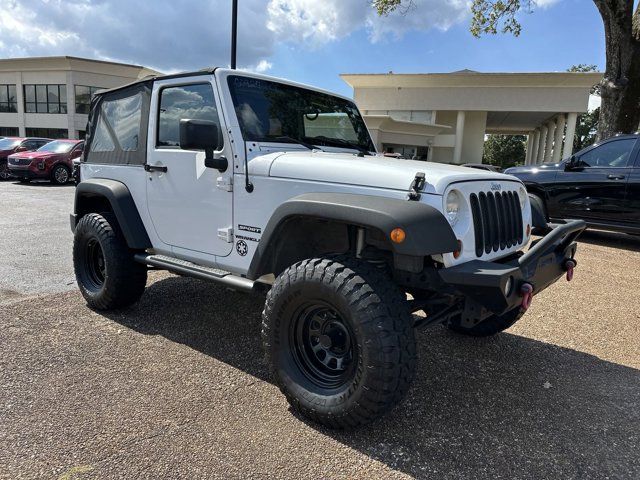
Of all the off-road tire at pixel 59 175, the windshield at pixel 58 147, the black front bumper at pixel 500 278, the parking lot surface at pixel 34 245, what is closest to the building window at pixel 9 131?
the windshield at pixel 58 147

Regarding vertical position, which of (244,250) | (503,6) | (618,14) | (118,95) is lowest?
(244,250)

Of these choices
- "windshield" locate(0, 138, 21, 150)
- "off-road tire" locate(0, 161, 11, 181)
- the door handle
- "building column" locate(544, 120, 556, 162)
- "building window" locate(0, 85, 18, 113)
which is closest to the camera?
the door handle

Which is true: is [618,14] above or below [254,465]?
above

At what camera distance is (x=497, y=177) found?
9.75 feet

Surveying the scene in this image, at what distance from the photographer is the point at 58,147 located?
16.0 m

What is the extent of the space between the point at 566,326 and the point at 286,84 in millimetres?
3347

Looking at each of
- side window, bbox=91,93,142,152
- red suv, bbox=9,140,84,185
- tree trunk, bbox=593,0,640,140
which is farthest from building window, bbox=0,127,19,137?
tree trunk, bbox=593,0,640,140

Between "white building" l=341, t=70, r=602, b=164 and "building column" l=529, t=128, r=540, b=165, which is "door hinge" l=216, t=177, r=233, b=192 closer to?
"white building" l=341, t=70, r=602, b=164

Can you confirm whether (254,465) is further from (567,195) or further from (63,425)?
(567,195)

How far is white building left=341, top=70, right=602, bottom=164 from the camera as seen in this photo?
914 inches

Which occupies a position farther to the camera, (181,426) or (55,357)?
(55,357)

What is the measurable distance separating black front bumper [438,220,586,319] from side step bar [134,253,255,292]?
52.9 inches

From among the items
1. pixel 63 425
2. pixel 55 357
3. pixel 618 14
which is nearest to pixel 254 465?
pixel 63 425

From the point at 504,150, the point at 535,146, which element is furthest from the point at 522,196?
the point at 504,150
